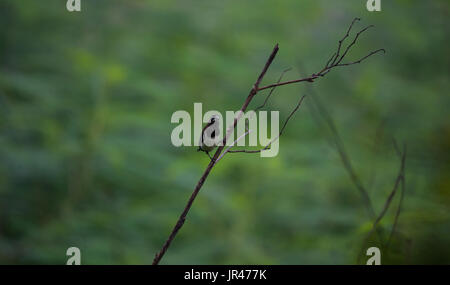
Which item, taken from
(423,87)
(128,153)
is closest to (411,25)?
(423,87)

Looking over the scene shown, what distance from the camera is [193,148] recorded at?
4551 millimetres

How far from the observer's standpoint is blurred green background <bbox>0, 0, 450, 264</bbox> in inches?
135

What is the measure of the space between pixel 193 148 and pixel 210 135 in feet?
10.6

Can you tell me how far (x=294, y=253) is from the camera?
3645mm

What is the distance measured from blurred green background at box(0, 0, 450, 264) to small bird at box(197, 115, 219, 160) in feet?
4.68

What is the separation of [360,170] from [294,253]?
36.9 inches

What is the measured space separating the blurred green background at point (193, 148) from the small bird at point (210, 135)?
1.43 meters

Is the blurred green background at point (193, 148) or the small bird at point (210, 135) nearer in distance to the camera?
the small bird at point (210, 135)

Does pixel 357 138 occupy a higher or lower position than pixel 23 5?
lower

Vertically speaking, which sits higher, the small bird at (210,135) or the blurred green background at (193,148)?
the blurred green background at (193,148)

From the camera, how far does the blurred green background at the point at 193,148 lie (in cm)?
342

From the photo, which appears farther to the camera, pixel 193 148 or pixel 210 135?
pixel 193 148

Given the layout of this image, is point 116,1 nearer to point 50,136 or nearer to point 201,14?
point 201,14
